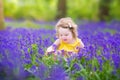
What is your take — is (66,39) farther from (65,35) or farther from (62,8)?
(62,8)

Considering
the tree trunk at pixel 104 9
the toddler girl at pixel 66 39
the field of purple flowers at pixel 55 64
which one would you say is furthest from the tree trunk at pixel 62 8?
the field of purple flowers at pixel 55 64

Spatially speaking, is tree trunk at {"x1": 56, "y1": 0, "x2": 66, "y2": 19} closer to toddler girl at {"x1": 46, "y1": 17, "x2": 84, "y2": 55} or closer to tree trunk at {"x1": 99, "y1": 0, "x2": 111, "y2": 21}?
tree trunk at {"x1": 99, "y1": 0, "x2": 111, "y2": 21}

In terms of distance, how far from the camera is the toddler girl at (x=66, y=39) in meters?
4.21

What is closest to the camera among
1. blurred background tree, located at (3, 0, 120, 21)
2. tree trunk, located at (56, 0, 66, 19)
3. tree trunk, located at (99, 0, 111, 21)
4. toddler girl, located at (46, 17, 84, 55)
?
toddler girl, located at (46, 17, 84, 55)

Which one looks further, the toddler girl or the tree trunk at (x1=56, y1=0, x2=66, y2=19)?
the tree trunk at (x1=56, y1=0, x2=66, y2=19)

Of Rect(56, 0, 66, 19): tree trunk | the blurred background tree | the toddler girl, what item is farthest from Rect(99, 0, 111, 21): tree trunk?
the toddler girl

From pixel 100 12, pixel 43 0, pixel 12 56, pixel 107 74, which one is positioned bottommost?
pixel 107 74

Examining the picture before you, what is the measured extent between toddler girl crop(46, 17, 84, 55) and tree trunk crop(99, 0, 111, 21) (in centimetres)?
894

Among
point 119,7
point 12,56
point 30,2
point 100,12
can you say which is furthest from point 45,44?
point 30,2

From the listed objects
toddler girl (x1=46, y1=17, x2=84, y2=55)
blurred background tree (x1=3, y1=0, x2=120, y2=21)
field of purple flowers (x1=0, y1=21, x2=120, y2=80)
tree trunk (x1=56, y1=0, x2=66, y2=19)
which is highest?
blurred background tree (x1=3, y1=0, x2=120, y2=21)

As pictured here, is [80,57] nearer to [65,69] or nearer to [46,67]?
[65,69]

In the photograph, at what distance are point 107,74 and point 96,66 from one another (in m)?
0.24

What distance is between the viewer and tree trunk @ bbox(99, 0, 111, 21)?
43.2 feet

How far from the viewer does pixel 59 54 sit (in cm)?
392
